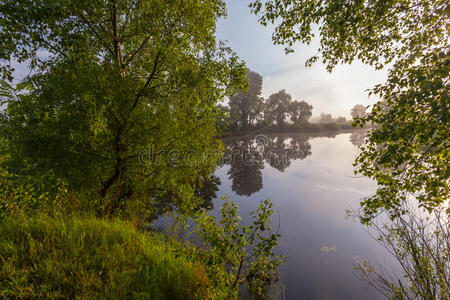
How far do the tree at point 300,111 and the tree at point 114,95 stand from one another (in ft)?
277

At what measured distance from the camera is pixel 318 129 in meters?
83.9

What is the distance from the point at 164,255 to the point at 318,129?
94.5 metres

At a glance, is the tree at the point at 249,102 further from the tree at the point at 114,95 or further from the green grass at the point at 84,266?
the green grass at the point at 84,266

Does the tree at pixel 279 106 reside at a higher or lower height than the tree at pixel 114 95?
higher

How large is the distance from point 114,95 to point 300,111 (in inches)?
3559

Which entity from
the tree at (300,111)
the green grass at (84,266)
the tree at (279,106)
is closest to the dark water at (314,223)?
the green grass at (84,266)

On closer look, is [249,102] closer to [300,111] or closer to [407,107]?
[300,111]

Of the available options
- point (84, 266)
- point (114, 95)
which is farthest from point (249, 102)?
point (84, 266)

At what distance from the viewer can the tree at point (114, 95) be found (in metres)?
4.46

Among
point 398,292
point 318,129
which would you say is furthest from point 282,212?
point 318,129

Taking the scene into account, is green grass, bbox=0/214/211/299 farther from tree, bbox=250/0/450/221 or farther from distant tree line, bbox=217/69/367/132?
distant tree line, bbox=217/69/367/132

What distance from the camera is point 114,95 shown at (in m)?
5.22

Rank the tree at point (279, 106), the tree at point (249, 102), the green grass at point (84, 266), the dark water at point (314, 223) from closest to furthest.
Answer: the green grass at point (84, 266)
the dark water at point (314, 223)
the tree at point (249, 102)
the tree at point (279, 106)

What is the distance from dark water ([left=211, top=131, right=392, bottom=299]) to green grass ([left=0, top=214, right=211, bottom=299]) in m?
4.83
